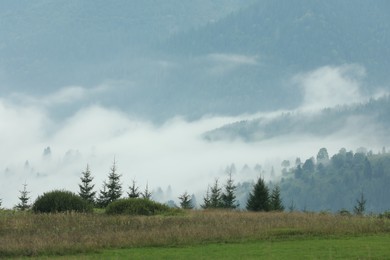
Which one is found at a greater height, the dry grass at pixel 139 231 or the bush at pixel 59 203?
the bush at pixel 59 203

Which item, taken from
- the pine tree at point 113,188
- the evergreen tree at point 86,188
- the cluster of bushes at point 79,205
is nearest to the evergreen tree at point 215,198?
the pine tree at point 113,188

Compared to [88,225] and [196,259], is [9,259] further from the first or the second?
[88,225]

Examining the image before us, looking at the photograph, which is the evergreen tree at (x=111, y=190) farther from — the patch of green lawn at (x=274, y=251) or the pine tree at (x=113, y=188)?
the patch of green lawn at (x=274, y=251)

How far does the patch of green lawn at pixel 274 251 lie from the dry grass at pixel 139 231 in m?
1.35

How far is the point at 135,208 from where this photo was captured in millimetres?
44438

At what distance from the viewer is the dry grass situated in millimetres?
26672

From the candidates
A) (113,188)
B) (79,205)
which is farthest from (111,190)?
(79,205)

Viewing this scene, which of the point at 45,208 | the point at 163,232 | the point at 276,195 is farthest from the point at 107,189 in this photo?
the point at 163,232

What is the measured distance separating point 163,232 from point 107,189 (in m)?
48.2

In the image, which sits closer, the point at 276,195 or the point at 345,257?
the point at 345,257

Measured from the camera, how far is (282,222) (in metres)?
34.5

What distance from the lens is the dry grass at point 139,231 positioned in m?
26.7

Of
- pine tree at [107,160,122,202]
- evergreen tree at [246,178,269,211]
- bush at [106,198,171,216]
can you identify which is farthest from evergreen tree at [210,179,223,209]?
bush at [106,198,171,216]

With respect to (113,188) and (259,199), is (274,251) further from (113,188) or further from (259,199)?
(113,188)
